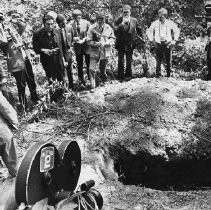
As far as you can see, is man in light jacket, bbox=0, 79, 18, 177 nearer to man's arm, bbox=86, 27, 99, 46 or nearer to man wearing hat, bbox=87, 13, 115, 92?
man wearing hat, bbox=87, 13, 115, 92

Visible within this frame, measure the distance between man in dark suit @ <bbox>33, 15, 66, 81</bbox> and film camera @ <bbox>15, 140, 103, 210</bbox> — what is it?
142 inches

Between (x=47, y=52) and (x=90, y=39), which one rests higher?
(x=90, y=39)

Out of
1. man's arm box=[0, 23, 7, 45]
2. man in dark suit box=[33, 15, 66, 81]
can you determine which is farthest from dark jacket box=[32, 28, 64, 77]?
man's arm box=[0, 23, 7, 45]

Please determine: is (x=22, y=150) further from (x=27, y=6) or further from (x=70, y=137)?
(x=27, y=6)

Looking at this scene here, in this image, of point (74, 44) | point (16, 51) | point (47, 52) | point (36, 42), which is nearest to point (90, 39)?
point (74, 44)

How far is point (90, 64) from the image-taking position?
8.76 metres

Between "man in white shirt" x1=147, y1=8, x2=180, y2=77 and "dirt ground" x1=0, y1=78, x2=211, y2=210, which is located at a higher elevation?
"man in white shirt" x1=147, y1=8, x2=180, y2=77

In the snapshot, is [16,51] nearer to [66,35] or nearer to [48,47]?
[48,47]

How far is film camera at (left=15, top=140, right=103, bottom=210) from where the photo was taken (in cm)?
392

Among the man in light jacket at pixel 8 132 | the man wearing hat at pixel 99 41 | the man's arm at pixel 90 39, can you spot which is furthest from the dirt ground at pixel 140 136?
the man's arm at pixel 90 39

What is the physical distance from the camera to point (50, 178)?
14.1ft

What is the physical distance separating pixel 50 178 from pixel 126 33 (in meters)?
5.51

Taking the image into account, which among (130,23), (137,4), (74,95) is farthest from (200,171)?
(137,4)

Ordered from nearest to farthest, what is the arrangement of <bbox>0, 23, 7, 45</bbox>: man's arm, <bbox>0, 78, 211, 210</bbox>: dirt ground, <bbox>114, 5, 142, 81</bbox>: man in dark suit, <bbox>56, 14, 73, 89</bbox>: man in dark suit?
<bbox>0, 78, 211, 210</bbox>: dirt ground
<bbox>0, 23, 7, 45</bbox>: man's arm
<bbox>56, 14, 73, 89</bbox>: man in dark suit
<bbox>114, 5, 142, 81</bbox>: man in dark suit
